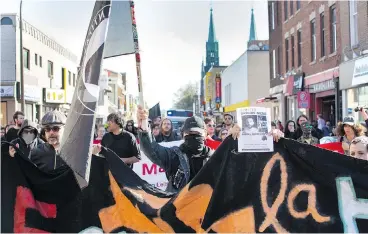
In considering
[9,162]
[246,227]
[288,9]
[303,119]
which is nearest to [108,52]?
[9,162]

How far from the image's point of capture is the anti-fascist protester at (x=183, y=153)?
5.00m

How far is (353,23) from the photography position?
59.6ft

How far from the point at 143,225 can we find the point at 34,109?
29.5 m

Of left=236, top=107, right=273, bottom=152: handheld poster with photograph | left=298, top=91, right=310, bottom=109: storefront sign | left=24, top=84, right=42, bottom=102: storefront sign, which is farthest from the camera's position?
left=24, top=84, right=42, bottom=102: storefront sign

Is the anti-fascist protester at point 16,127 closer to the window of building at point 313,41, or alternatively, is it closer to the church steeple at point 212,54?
the window of building at point 313,41

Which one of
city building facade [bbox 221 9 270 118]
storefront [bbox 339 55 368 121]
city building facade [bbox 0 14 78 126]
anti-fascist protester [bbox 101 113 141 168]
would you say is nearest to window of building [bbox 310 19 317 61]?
storefront [bbox 339 55 368 121]

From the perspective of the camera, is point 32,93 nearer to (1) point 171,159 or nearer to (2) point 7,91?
(2) point 7,91

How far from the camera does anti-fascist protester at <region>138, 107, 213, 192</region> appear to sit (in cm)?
500

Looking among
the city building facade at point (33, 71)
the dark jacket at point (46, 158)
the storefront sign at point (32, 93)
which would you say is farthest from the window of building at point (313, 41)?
the dark jacket at point (46, 158)

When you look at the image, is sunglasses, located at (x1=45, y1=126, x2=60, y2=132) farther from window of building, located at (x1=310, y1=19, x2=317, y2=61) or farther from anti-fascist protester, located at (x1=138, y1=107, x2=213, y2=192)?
window of building, located at (x1=310, y1=19, x2=317, y2=61)

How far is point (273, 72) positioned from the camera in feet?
107

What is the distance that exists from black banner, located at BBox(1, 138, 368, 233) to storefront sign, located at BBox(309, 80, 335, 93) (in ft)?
55.3

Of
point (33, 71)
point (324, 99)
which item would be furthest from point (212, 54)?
point (324, 99)

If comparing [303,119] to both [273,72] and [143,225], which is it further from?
[273,72]
